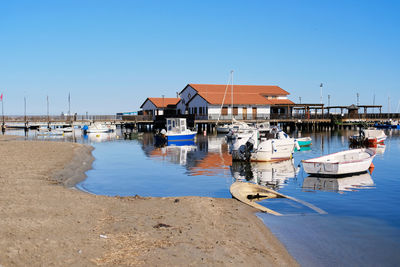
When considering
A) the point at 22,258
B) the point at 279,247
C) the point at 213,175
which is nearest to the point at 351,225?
the point at 279,247

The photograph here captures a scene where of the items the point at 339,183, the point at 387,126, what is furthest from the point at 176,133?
the point at 387,126

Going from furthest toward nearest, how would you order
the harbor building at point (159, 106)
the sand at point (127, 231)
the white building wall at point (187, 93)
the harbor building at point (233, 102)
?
the harbor building at point (159, 106) < the white building wall at point (187, 93) < the harbor building at point (233, 102) < the sand at point (127, 231)

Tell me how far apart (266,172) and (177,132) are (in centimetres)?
2581

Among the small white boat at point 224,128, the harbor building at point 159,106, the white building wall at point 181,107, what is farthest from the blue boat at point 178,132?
the harbor building at point 159,106

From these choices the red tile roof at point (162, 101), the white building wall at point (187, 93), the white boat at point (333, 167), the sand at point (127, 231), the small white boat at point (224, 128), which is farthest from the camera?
the red tile roof at point (162, 101)

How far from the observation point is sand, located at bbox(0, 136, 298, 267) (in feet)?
26.7

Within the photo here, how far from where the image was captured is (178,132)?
49750 mm

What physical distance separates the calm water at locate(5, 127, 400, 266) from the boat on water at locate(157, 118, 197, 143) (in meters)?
12.8

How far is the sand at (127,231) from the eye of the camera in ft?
26.7

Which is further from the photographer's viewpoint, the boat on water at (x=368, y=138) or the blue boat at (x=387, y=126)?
the blue boat at (x=387, y=126)

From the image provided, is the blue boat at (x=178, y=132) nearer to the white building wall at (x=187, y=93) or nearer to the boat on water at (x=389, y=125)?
the white building wall at (x=187, y=93)

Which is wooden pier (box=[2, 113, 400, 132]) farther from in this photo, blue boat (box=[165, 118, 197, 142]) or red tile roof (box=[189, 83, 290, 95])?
blue boat (box=[165, 118, 197, 142])

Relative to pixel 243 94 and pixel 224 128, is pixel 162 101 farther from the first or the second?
pixel 224 128

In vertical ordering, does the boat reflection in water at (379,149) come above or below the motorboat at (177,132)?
below
